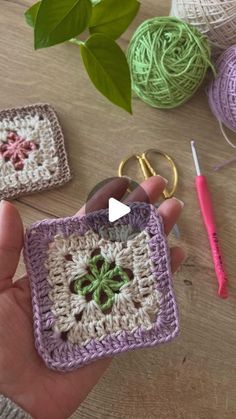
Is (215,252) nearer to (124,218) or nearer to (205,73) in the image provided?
(124,218)

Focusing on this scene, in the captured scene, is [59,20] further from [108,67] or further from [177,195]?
[177,195]

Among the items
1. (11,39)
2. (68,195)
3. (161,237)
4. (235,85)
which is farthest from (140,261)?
(11,39)

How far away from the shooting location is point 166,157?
29.5 inches

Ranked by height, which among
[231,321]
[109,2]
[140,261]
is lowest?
[231,321]

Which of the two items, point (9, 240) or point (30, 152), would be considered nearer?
point (9, 240)

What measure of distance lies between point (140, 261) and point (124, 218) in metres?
0.06

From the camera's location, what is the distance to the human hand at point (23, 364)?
591 millimetres

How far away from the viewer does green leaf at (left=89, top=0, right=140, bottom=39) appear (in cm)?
66

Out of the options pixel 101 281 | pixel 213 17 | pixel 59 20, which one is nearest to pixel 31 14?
pixel 59 20

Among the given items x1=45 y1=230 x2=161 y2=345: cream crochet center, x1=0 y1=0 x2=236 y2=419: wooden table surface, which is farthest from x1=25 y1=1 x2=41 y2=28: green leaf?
x1=45 y1=230 x2=161 y2=345: cream crochet center

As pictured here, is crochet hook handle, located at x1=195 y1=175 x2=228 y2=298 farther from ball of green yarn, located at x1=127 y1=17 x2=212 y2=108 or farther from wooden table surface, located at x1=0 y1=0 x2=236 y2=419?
ball of green yarn, located at x1=127 y1=17 x2=212 y2=108

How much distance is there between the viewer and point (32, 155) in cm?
75

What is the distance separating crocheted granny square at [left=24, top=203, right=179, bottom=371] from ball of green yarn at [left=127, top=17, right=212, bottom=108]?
175mm
